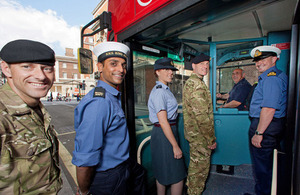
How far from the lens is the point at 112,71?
52.7 inches

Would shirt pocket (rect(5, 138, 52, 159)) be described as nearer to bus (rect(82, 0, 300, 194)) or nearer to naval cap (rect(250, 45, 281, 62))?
bus (rect(82, 0, 300, 194))

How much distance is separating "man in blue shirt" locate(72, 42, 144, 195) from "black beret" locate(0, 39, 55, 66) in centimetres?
41

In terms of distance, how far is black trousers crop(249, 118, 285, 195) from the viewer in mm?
1726

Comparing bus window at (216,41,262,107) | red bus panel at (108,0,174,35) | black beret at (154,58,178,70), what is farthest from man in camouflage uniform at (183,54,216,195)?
bus window at (216,41,262,107)

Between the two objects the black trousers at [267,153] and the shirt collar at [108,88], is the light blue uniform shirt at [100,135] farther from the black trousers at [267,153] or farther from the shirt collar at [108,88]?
the black trousers at [267,153]

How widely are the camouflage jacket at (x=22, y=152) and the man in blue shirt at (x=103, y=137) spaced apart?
0.59ft

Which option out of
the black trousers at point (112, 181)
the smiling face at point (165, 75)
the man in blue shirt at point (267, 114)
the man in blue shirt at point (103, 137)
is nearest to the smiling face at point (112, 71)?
the man in blue shirt at point (103, 137)

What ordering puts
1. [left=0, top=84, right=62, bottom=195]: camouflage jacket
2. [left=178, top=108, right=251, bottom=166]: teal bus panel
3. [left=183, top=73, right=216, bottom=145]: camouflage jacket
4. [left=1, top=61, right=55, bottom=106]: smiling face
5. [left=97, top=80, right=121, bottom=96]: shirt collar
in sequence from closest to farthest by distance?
[left=0, top=84, right=62, bottom=195]: camouflage jacket < [left=1, top=61, right=55, bottom=106]: smiling face < [left=97, top=80, right=121, bottom=96]: shirt collar < [left=183, top=73, right=216, bottom=145]: camouflage jacket < [left=178, top=108, right=251, bottom=166]: teal bus panel

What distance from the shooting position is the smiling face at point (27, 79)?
0.89 metres

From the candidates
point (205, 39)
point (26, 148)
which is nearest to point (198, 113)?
point (26, 148)

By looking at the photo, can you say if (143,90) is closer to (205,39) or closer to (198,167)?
(198,167)

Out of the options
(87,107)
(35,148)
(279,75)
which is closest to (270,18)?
(279,75)

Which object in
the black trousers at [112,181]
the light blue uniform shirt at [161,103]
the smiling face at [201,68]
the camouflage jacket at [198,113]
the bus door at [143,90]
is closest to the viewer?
the black trousers at [112,181]

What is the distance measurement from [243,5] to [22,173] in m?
2.12
